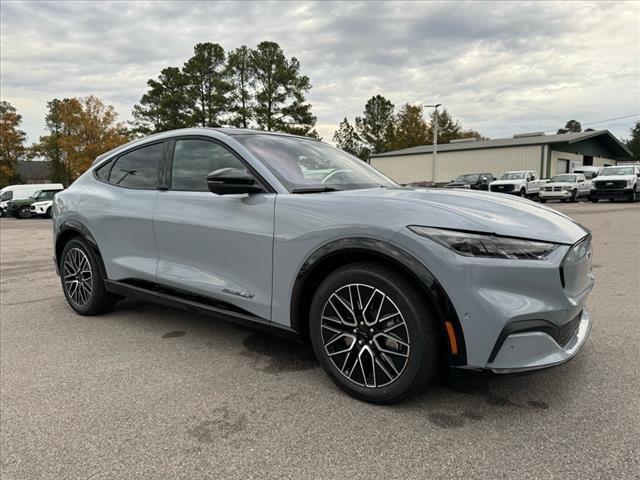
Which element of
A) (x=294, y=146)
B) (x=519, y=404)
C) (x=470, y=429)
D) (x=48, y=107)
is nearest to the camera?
(x=470, y=429)

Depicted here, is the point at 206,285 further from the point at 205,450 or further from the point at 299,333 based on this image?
the point at 205,450

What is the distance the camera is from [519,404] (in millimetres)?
2488

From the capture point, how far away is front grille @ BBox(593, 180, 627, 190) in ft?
72.5

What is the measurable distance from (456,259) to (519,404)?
3.22 ft

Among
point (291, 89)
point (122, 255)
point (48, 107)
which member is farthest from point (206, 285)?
point (48, 107)

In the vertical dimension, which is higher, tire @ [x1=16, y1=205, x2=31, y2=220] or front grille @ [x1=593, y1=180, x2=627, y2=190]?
front grille @ [x1=593, y1=180, x2=627, y2=190]

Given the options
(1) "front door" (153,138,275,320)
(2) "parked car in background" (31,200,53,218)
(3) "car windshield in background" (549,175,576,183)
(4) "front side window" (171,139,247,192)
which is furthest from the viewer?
(2) "parked car in background" (31,200,53,218)

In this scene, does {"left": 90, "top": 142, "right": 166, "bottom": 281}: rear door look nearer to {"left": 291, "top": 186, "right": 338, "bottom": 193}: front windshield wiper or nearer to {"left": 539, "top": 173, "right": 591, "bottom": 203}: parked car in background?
{"left": 291, "top": 186, "right": 338, "bottom": 193}: front windshield wiper

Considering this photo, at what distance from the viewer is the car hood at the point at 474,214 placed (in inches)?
88.1

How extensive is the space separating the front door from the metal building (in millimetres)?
35286

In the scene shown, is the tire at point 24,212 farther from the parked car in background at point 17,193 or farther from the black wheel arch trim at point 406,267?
the black wheel arch trim at point 406,267

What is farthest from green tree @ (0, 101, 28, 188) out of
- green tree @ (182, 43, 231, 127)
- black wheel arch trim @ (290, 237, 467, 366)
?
black wheel arch trim @ (290, 237, 467, 366)

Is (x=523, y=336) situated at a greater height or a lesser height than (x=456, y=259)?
lesser

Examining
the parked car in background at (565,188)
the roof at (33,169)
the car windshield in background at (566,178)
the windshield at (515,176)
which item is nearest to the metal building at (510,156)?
the windshield at (515,176)
